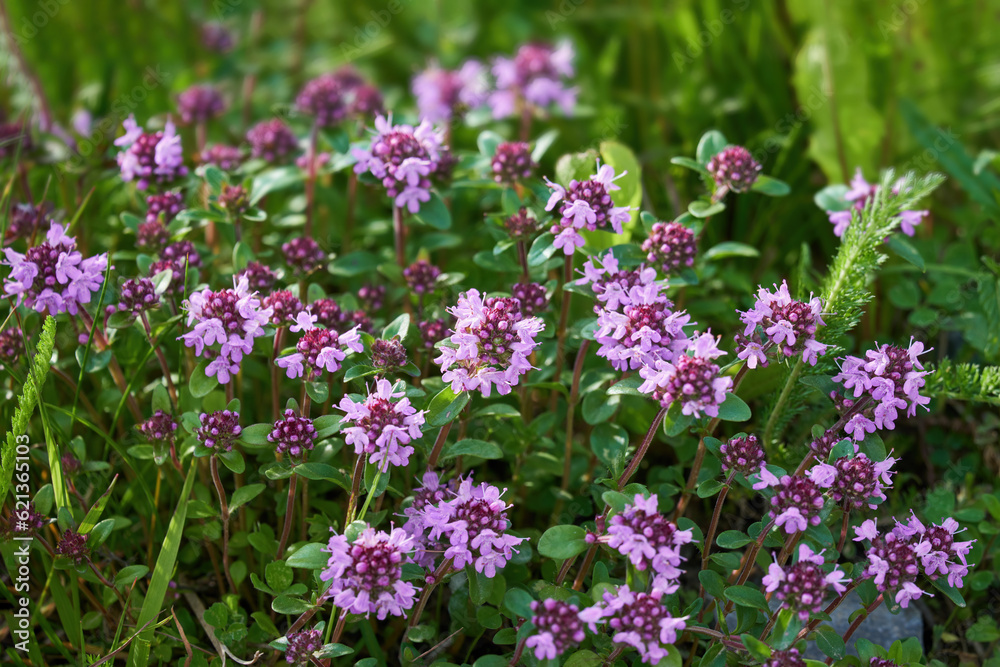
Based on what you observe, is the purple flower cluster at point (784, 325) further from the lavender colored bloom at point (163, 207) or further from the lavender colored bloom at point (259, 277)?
the lavender colored bloom at point (163, 207)

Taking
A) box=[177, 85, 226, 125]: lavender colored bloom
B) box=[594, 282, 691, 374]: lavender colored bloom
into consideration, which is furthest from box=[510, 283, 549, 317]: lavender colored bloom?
box=[177, 85, 226, 125]: lavender colored bloom

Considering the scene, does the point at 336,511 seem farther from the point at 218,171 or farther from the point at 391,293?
the point at 218,171

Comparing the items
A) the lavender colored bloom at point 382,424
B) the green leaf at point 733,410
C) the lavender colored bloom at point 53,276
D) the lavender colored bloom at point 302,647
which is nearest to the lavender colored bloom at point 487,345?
the lavender colored bloom at point 382,424

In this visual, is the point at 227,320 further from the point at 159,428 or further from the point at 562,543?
the point at 562,543

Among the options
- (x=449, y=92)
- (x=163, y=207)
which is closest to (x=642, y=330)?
(x=163, y=207)

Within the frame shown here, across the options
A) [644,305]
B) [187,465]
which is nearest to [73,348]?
[187,465]

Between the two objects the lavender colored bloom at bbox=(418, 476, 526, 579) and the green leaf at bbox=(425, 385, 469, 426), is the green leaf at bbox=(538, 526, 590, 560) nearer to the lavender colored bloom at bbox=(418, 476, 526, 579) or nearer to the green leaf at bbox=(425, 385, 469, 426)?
the lavender colored bloom at bbox=(418, 476, 526, 579)
